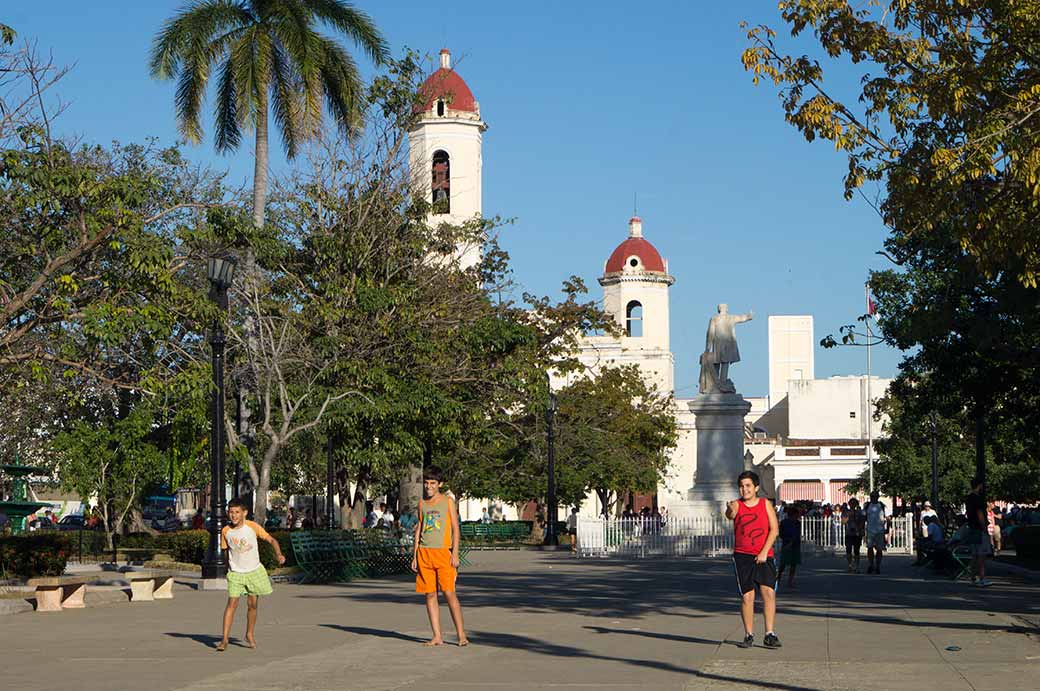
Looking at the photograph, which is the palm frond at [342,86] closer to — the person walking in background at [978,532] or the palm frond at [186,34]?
the palm frond at [186,34]

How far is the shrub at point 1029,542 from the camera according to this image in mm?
32469

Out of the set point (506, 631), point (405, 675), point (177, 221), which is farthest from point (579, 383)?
point (405, 675)

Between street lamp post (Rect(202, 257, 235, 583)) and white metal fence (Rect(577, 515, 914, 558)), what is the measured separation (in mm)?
16340

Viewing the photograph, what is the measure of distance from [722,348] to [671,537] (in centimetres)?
585

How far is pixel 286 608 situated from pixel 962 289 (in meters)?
16.1

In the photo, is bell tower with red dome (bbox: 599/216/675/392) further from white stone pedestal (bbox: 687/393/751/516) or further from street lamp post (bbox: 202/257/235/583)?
street lamp post (bbox: 202/257/235/583)

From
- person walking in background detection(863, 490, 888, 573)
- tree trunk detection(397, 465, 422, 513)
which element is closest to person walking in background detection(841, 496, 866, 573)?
person walking in background detection(863, 490, 888, 573)

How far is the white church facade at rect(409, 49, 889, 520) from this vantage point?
64938 mm

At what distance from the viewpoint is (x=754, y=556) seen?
1374 cm

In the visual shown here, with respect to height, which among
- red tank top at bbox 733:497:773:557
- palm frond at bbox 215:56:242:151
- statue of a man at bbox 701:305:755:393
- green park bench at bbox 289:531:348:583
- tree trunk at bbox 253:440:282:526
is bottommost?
green park bench at bbox 289:531:348:583

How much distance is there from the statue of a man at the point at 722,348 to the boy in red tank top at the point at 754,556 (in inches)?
1078

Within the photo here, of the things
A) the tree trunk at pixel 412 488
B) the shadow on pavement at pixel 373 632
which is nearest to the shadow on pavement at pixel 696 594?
the shadow on pavement at pixel 373 632

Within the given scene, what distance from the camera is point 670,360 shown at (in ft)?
311

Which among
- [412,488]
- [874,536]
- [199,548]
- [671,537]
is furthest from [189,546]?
[874,536]
